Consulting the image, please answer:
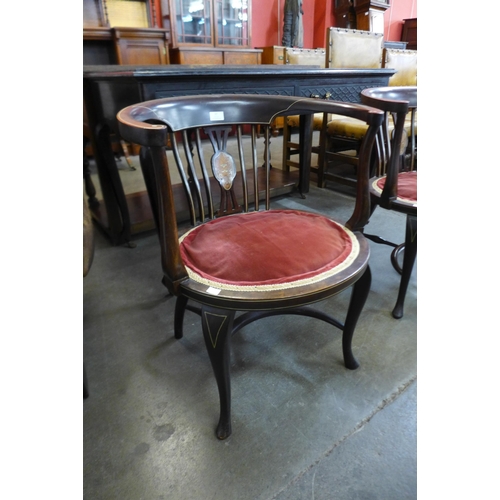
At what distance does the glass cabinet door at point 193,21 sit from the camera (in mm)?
4438

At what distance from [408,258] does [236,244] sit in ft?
2.50

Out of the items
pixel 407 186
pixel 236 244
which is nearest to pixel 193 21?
pixel 407 186

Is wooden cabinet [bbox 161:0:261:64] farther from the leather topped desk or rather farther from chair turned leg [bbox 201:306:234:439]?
chair turned leg [bbox 201:306:234:439]

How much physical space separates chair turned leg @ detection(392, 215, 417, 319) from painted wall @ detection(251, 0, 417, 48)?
214 inches

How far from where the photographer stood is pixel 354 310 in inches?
41.9

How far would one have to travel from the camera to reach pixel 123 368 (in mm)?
1189

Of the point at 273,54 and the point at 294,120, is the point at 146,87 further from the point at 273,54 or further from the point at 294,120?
the point at 273,54

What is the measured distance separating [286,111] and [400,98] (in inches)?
27.2

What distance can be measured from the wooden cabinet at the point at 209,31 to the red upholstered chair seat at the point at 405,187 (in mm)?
3861

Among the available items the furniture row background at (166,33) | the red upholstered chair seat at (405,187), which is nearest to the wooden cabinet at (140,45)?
the furniture row background at (166,33)
